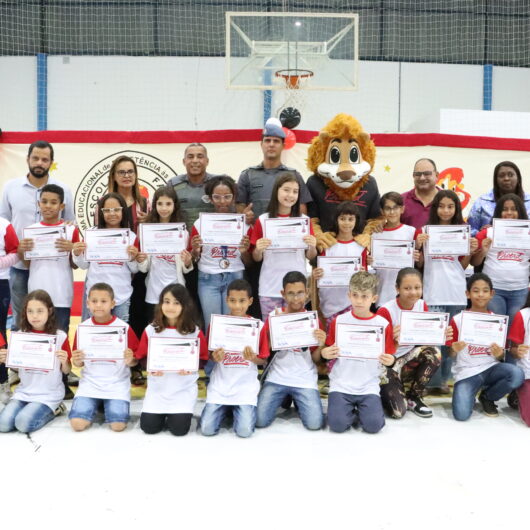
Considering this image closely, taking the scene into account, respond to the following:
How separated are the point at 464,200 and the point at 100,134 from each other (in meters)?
3.76

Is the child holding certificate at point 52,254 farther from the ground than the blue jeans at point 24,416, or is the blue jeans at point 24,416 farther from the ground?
the child holding certificate at point 52,254

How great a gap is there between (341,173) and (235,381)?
1.59m

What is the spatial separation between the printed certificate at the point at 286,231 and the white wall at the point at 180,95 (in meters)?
7.58

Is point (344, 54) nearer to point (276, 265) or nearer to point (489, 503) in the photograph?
point (276, 265)

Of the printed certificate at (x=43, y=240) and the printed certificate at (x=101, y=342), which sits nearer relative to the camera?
the printed certificate at (x=101, y=342)

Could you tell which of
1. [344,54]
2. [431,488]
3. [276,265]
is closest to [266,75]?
[344,54]

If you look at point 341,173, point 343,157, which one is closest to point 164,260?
point 341,173

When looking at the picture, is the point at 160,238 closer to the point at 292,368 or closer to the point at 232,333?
the point at 232,333

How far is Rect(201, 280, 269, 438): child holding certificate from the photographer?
3.35m

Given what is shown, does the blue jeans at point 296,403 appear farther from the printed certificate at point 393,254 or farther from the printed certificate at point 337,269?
the printed certificate at point 393,254

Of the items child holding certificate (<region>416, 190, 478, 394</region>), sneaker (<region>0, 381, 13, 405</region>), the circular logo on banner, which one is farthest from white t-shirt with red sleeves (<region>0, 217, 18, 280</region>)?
the circular logo on banner

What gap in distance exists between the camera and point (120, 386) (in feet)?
11.4

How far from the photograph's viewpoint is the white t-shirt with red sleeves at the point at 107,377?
3447 mm

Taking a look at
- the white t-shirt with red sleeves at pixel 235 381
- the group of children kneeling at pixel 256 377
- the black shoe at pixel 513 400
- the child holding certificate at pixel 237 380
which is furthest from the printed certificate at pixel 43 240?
the black shoe at pixel 513 400
